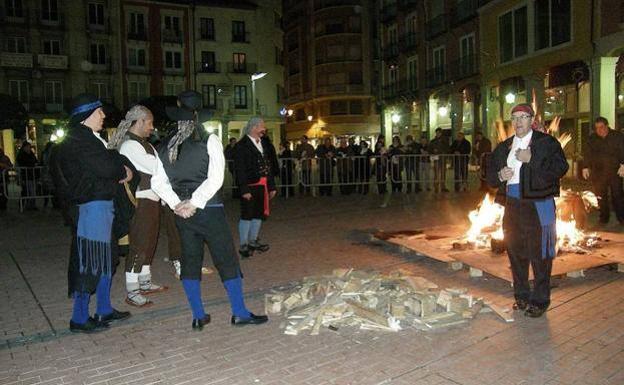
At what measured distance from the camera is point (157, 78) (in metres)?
51.2

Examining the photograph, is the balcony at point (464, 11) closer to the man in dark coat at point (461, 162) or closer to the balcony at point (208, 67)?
the man in dark coat at point (461, 162)

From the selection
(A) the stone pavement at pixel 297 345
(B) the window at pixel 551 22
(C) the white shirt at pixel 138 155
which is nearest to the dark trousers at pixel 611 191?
(A) the stone pavement at pixel 297 345

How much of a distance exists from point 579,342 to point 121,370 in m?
3.57

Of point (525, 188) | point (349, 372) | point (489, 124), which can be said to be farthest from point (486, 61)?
point (349, 372)

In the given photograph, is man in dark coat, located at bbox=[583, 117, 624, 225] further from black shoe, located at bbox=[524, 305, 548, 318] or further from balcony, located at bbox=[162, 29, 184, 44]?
balcony, located at bbox=[162, 29, 184, 44]

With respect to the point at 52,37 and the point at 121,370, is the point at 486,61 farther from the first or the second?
the point at 52,37

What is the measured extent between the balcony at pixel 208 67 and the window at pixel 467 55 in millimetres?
27347

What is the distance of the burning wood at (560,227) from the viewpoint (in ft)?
23.6

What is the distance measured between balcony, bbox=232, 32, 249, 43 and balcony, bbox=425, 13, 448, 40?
75.8 ft

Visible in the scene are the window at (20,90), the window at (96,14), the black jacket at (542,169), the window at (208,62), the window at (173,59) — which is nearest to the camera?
the black jacket at (542,169)

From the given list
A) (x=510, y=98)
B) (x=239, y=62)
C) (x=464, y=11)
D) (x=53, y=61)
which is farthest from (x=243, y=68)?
(x=510, y=98)

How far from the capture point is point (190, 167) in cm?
477

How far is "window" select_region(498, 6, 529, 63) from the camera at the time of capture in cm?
2523

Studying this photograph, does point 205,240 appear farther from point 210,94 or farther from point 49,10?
point 210,94
